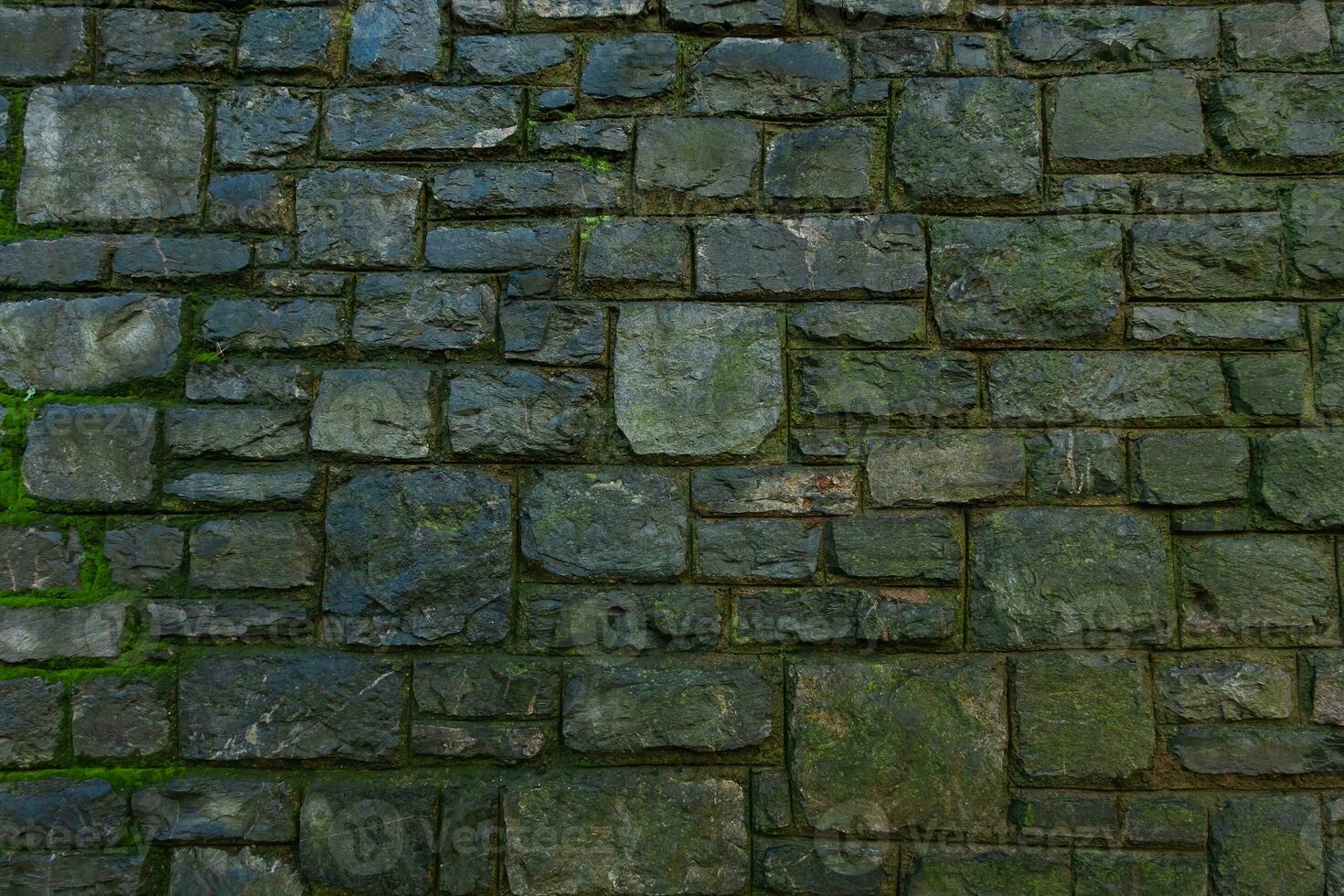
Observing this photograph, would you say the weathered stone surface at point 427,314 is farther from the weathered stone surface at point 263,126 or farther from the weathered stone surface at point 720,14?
the weathered stone surface at point 720,14

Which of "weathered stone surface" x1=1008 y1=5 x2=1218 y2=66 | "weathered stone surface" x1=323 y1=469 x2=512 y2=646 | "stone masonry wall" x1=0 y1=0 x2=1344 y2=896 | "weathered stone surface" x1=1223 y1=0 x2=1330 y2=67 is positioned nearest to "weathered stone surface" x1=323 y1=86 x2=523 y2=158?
"stone masonry wall" x1=0 y1=0 x2=1344 y2=896

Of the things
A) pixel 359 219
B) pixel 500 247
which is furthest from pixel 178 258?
pixel 500 247

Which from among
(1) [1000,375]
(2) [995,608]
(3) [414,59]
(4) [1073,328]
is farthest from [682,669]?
(3) [414,59]

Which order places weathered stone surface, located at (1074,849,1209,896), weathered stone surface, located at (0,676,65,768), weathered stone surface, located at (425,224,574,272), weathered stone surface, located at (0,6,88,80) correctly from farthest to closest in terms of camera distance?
weathered stone surface, located at (0,6,88,80), weathered stone surface, located at (425,224,574,272), weathered stone surface, located at (0,676,65,768), weathered stone surface, located at (1074,849,1209,896)

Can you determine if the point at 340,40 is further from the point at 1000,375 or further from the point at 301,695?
the point at 1000,375

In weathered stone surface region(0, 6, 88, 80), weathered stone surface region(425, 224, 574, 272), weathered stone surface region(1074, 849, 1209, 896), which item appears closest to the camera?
weathered stone surface region(1074, 849, 1209, 896)

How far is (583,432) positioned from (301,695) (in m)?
0.98

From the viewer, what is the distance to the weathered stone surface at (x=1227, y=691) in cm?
234

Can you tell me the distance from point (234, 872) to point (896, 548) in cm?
186

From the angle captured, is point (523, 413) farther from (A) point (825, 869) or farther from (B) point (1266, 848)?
(B) point (1266, 848)

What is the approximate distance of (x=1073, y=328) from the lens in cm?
245

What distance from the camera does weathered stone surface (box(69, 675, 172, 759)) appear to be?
238 cm

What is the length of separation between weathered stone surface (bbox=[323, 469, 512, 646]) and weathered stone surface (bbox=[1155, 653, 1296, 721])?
5.59 ft

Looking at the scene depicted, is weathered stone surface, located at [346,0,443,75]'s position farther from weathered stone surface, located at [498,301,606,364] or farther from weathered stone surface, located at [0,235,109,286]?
weathered stone surface, located at [0,235,109,286]
